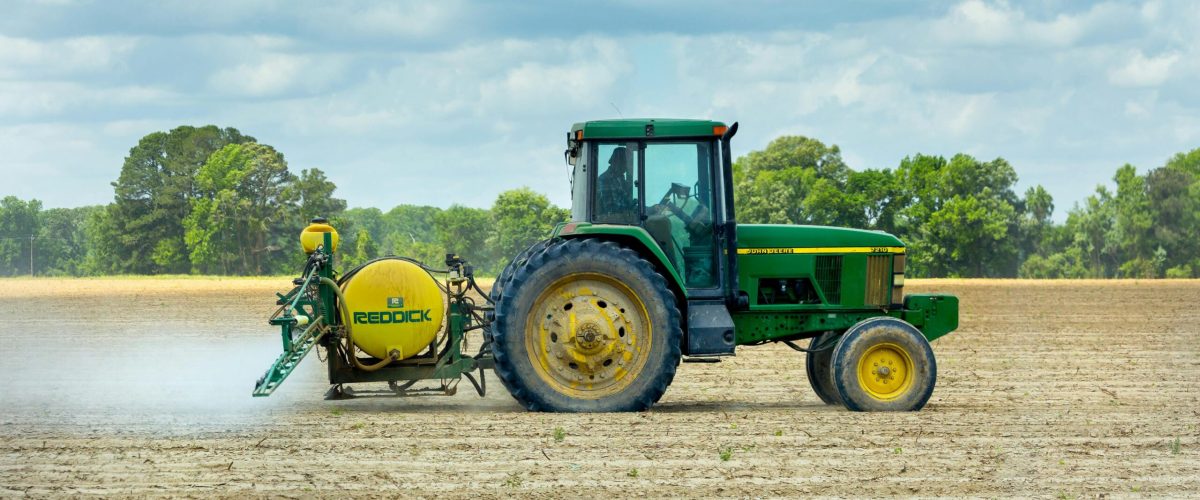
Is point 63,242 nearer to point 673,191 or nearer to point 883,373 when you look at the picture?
point 673,191

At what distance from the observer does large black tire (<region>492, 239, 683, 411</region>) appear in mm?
10328

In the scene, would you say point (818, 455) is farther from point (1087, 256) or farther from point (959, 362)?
point (1087, 256)

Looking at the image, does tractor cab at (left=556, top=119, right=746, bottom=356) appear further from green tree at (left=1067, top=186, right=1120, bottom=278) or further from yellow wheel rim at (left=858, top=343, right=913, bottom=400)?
green tree at (left=1067, top=186, right=1120, bottom=278)

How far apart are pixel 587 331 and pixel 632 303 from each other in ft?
1.49

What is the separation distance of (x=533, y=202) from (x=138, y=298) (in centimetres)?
3454

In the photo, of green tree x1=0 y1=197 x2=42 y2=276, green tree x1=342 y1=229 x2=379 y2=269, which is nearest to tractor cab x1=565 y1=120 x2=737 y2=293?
green tree x1=342 y1=229 x2=379 y2=269

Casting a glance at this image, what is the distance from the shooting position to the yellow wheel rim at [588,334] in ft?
34.4

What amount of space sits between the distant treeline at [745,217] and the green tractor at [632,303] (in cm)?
4500

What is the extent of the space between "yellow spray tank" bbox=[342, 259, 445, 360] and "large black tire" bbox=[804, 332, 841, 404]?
368cm

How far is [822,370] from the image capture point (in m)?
12.0

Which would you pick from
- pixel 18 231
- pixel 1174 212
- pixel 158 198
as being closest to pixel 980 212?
pixel 1174 212

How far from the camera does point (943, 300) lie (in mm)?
11664

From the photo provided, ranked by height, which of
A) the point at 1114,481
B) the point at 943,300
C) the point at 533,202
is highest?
the point at 533,202

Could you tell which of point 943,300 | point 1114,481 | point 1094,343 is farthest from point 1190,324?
point 1114,481
